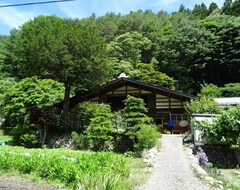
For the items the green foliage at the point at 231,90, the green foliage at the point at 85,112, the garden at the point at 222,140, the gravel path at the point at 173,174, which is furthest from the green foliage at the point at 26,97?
the green foliage at the point at 231,90

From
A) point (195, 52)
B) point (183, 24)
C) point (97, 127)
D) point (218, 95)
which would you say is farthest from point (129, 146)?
point (183, 24)

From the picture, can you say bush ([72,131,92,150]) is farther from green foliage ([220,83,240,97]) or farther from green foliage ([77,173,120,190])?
green foliage ([220,83,240,97])

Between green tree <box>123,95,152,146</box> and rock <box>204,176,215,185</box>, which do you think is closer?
rock <box>204,176,215,185</box>

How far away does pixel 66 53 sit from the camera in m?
18.2

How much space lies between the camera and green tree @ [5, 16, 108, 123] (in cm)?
1828

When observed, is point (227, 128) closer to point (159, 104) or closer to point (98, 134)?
point (98, 134)

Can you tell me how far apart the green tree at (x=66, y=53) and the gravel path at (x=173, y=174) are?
8.08 meters

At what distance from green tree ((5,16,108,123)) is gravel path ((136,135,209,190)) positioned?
8080 mm

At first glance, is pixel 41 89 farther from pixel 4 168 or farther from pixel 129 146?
pixel 4 168

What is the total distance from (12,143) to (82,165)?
1165 centimetres

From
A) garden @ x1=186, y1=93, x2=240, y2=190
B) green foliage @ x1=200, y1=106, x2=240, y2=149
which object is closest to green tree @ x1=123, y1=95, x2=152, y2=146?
garden @ x1=186, y1=93, x2=240, y2=190

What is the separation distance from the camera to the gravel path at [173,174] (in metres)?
7.98

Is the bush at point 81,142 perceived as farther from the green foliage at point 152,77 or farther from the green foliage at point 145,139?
the green foliage at point 152,77

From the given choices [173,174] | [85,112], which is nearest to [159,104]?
[85,112]
